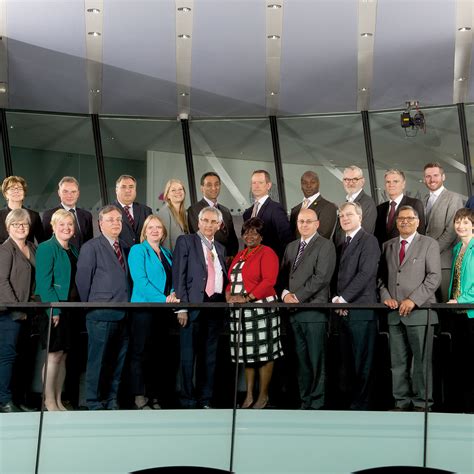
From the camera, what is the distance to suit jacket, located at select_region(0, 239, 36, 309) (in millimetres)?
7293

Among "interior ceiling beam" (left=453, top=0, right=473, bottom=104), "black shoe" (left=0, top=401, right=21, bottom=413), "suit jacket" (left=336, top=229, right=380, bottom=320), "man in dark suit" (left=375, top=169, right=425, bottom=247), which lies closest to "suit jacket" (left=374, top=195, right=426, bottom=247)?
"man in dark suit" (left=375, top=169, right=425, bottom=247)

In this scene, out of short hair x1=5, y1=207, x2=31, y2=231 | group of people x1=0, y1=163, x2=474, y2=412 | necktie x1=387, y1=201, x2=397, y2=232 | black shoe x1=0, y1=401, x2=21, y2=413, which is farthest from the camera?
necktie x1=387, y1=201, x2=397, y2=232

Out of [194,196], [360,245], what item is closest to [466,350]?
[360,245]

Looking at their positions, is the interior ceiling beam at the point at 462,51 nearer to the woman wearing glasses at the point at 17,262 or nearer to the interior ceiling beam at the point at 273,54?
the interior ceiling beam at the point at 273,54

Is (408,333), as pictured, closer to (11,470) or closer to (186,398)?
(186,398)

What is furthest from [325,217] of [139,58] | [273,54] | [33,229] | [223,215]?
[139,58]

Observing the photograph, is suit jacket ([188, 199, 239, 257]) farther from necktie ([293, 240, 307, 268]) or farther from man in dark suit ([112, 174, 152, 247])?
necktie ([293, 240, 307, 268])

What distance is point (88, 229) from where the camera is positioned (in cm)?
848

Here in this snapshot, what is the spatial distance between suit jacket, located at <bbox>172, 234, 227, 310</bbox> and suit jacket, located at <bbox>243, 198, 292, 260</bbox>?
2.86 ft

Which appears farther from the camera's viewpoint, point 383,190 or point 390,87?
point 383,190

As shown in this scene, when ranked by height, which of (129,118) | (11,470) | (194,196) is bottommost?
(11,470)

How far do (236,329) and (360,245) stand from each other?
1.59 metres

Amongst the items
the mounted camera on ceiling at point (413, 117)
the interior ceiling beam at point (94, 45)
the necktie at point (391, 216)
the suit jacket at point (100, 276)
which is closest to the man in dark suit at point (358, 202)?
the necktie at point (391, 216)

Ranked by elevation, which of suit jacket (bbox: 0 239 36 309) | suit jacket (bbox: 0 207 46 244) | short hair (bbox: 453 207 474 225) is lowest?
suit jacket (bbox: 0 239 36 309)
